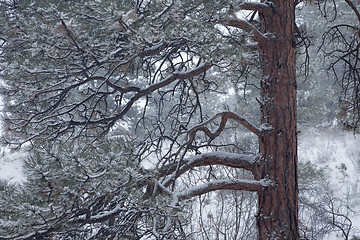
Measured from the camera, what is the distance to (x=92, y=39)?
9.14 feet

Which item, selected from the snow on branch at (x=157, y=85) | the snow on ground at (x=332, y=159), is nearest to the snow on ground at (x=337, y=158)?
the snow on ground at (x=332, y=159)

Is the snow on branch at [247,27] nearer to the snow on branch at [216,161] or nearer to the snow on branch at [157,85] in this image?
the snow on branch at [157,85]

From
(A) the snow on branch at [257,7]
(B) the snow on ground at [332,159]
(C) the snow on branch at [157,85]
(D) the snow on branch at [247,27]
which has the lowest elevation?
(C) the snow on branch at [157,85]

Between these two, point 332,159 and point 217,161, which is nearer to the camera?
point 217,161

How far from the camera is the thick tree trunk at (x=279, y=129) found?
3.03 meters

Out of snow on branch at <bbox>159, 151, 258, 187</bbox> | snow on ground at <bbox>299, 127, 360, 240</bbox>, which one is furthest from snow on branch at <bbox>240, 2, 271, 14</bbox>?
snow on ground at <bbox>299, 127, 360, 240</bbox>

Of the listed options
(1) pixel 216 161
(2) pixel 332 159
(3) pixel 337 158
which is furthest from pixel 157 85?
(3) pixel 337 158

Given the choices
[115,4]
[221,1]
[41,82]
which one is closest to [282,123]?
[221,1]

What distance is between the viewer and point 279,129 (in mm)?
3109

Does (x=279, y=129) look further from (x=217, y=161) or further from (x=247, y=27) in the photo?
(x=247, y=27)

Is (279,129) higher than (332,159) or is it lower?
lower

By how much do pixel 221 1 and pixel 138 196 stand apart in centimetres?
145

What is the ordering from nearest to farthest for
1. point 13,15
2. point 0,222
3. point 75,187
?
point 0,222 → point 75,187 → point 13,15

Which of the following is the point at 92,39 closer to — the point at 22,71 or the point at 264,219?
the point at 22,71
